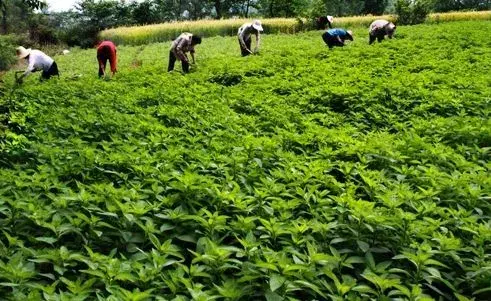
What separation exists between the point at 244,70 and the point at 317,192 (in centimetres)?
683

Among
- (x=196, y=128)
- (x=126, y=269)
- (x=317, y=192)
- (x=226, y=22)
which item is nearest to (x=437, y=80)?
(x=196, y=128)

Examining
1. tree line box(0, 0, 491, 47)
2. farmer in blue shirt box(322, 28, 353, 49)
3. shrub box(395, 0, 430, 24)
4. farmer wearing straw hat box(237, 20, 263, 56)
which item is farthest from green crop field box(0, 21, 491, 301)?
tree line box(0, 0, 491, 47)

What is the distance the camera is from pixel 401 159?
4.21 m

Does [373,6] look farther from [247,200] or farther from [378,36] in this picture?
[247,200]

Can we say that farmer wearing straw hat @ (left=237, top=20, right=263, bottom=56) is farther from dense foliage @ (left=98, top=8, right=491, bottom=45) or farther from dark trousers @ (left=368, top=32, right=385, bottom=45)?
dense foliage @ (left=98, top=8, right=491, bottom=45)

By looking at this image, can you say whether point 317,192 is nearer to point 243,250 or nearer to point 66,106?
point 243,250

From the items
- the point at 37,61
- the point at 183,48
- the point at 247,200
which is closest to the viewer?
the point at 247,200

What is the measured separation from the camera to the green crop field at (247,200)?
248 centimetres

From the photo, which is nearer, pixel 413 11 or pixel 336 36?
pixel 336 36

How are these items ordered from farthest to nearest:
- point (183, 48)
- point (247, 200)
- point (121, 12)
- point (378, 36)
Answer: point (121, 12)
point (378, 36)
point (183, 48)
point (247, 200)

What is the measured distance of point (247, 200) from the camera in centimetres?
318

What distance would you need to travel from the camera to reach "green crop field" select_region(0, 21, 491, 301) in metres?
2.48

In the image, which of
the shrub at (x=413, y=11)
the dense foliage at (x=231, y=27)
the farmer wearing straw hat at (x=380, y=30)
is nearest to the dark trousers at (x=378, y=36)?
the farmer wearing straw hat at (x=380, y=30)

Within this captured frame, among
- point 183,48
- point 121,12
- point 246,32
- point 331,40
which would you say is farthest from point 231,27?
point 121,12
